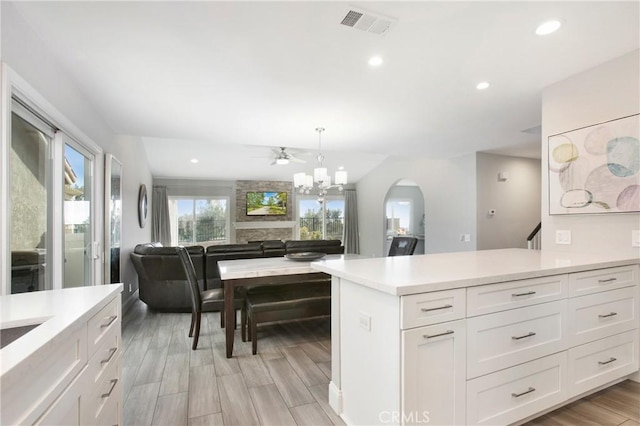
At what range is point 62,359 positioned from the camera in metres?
0.96

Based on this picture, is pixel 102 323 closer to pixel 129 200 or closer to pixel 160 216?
pixel 129 200

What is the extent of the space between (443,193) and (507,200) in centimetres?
113

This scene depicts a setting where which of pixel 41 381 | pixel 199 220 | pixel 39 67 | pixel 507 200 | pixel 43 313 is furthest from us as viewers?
pixel 199 220

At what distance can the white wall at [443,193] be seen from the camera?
5.61 m

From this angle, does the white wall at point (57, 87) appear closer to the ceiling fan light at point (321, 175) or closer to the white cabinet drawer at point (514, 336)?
the white cabinet drawer at point (514, 336)

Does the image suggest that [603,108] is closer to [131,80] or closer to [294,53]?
[294,53]

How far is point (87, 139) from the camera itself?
2918 millimetres

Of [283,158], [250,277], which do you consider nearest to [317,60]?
[250,277]

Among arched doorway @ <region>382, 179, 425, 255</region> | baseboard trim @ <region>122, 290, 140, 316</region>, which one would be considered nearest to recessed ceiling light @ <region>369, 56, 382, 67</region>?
baseboard trim @ <region>122, 290, 140, 316</region>

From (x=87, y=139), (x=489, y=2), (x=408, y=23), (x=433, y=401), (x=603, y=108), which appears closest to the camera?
(x=433, y=401)

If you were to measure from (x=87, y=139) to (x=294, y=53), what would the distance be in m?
2.21

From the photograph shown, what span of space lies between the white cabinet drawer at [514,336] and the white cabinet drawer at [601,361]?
197 millimetres

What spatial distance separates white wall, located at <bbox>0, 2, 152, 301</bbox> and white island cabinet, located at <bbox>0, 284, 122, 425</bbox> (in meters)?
0.75

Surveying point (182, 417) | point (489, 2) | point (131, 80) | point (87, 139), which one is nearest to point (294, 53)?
point (489, 2)
